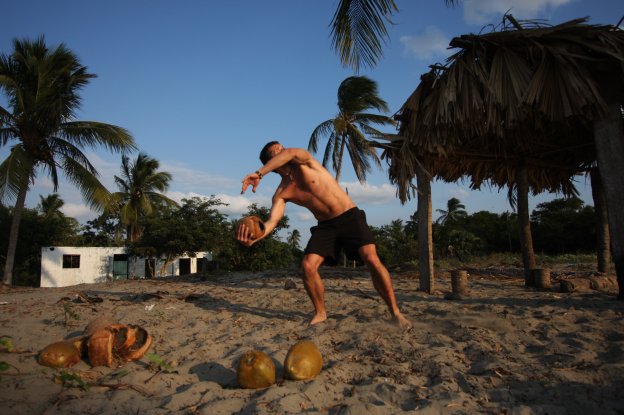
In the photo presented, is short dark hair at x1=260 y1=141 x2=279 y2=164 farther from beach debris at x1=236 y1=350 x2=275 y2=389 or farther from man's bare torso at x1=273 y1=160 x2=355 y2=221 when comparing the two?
beach debris at x1=236 y1=350 x2=275 y2=389

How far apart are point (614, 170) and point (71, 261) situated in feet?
76.0

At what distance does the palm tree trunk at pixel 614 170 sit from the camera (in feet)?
13.2

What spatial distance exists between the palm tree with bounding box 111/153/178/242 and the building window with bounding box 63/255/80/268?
3.17 m

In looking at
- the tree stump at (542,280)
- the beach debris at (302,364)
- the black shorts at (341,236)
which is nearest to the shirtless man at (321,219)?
the black shorts at (341,236)

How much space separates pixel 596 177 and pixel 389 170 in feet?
11.8

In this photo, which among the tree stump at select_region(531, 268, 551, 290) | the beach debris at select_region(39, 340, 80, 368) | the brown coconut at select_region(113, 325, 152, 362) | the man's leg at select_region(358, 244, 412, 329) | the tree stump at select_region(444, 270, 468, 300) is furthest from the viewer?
the tree stump at select_region(531, 268, 551, 290)

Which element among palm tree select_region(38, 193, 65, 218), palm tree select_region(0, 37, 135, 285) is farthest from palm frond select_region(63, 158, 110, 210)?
palm tree select_region(38, 193, 65, 218)

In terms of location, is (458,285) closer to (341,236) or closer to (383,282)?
(383,282)

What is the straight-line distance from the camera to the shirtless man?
139 inches

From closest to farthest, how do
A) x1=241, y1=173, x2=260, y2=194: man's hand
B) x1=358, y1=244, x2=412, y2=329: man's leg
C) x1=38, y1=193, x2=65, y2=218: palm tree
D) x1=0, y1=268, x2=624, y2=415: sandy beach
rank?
x1=0, y1=268, x2=624, y2=415: sandy beach < x1=241, y1=173, x2=260, y2=194: man's hand < x1=358, y1=244, x2=412, y2=329: man's leg < x1=38, y1=193, x2=65, y2=218: palm tree

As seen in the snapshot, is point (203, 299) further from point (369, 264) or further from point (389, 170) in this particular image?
point (389, 170)

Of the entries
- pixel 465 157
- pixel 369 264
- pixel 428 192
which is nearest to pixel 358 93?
pixel 465 157

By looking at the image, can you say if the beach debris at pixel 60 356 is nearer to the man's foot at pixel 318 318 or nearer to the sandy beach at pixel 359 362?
the sandy beach at pixel 359 362

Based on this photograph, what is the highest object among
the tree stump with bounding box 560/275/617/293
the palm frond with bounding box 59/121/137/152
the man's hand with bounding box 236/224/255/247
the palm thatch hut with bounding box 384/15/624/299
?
the palm frond with bounding box 59/121/137/152
